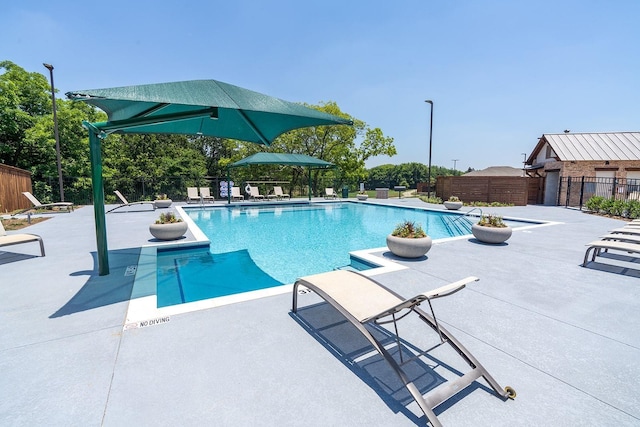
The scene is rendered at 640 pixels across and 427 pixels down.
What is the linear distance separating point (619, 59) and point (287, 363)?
19.2 m

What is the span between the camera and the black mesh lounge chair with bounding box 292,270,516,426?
5.94 feet

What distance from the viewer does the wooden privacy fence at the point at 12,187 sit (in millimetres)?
11564

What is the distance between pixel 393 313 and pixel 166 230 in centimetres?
598

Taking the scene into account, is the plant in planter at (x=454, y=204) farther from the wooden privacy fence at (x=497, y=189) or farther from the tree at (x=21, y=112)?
the tree at (x=21, y=112)

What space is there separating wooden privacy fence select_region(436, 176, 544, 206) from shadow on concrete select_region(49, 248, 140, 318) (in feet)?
60.9

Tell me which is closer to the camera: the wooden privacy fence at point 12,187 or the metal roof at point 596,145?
the wooden privacy fence at point 12,187

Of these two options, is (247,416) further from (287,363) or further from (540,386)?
(540,386)

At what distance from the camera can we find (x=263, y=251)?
7262 mm

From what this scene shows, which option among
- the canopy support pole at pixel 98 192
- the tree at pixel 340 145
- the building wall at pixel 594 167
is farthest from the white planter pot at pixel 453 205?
the canopy support pole at pixel 98 192

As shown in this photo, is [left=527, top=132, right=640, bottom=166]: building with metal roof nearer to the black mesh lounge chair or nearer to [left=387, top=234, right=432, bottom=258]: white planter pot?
[left=387, top=234, right=432, bottom=258]: white planter pot

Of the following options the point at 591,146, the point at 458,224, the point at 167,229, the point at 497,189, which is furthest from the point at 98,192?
the point at 591,146

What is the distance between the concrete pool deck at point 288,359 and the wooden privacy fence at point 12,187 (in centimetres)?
1168

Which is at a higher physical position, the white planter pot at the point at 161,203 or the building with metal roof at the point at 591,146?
the building with metal roof at the point at 591,146

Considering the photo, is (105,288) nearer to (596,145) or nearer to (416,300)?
(416,300)
